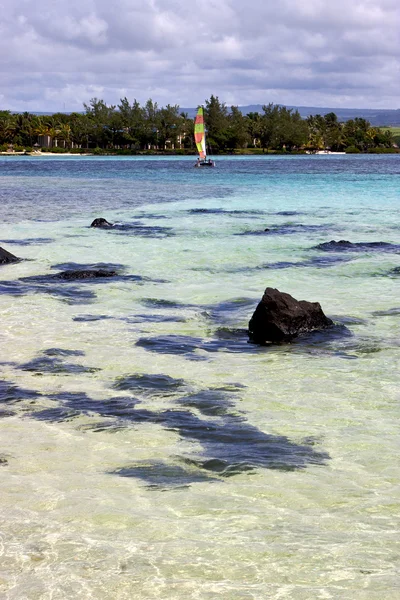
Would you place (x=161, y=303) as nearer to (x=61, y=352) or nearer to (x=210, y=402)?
(x=61, y=352)

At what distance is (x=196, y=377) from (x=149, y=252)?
12638 mm

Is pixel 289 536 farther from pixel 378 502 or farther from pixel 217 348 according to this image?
pixel 217 348

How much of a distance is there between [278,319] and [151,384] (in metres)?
2.68

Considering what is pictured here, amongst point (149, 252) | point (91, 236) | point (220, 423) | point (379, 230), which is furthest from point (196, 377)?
point (379, 230)

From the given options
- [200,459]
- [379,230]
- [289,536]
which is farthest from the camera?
[379,230]

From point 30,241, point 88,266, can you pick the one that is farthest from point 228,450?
point 30,241

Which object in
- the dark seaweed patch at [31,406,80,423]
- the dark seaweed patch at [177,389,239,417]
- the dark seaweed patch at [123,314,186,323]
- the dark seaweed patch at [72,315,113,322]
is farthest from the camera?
the dark seaweed patch at [72,315,113,322]

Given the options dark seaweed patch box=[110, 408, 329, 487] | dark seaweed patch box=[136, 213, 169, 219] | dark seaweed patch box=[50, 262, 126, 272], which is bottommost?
dark seaweed patch box=[110, 408, 329, 487]

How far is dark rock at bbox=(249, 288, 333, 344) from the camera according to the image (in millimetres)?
10969

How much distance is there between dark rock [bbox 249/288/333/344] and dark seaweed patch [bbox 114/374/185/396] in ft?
7.13

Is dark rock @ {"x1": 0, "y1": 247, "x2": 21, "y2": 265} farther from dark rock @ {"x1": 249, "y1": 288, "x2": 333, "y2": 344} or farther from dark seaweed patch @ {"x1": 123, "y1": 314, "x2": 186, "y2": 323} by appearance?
dark rock @ {"x1": 249, "y1": 288, "x2": 333, "y2": 344}

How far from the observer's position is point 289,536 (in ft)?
17.8

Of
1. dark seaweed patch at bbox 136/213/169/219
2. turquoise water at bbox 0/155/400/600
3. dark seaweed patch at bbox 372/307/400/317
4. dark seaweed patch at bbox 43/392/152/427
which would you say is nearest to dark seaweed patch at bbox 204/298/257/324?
turquoise water at bbox 0/155/400/600

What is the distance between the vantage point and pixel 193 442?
713cm
